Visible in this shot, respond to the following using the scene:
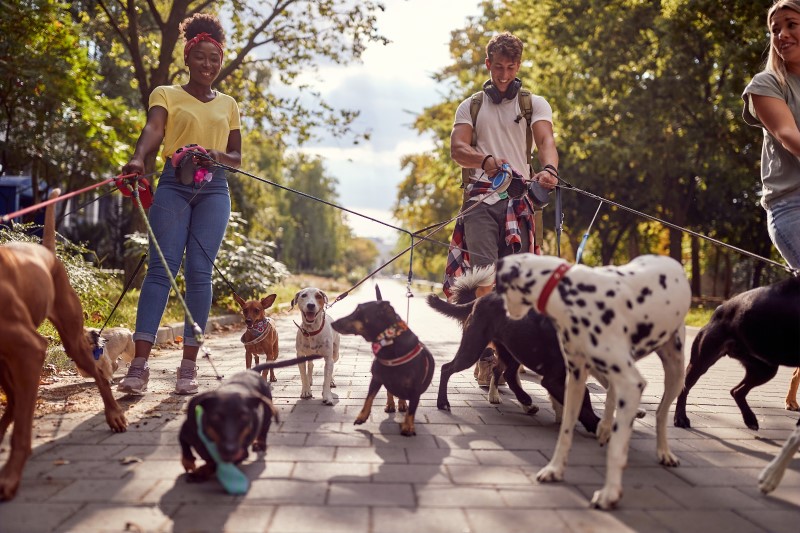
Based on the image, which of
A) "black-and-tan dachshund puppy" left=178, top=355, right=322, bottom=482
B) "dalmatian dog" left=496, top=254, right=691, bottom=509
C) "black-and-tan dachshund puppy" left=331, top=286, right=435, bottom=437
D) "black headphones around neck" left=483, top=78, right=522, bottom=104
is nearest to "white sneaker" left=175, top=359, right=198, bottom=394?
"black-and-tan dachshund puppy" left=331, top=286, right=435, bottom=437

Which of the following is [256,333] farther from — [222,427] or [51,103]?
[51,103]

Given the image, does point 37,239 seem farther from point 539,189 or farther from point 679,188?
point 679,188

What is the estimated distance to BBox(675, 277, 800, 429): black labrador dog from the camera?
3828mm

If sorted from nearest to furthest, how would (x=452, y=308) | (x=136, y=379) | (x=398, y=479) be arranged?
(x=398, y=479), (x=136, y=379), (x=452, y=308)

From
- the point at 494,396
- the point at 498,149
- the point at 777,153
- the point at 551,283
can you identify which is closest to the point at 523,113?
the point at 498,149

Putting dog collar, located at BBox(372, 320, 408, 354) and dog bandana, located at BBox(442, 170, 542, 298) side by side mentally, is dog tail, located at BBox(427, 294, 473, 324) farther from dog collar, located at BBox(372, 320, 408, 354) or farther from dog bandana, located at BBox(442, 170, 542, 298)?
dog collar, located at BBox(372, 320, 408, 354)

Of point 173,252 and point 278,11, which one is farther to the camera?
point 278,11

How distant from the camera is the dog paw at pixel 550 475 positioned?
126 inches

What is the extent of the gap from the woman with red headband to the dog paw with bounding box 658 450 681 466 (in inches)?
135

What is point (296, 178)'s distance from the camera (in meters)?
56.5

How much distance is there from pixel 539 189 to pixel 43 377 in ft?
14.5

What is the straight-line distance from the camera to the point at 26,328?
311 centimetres

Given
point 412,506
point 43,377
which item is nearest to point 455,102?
point 43,377

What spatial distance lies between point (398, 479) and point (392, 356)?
4.29 feet
